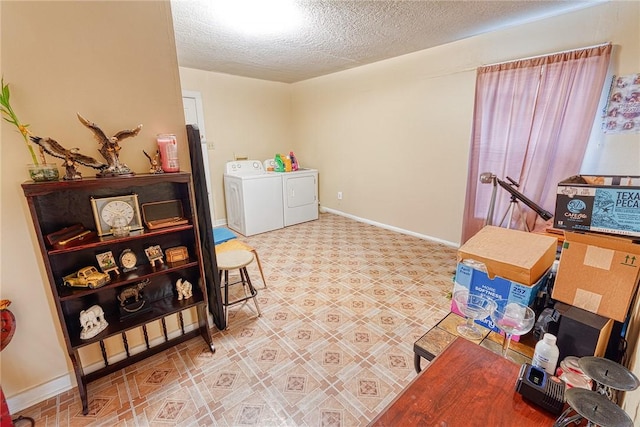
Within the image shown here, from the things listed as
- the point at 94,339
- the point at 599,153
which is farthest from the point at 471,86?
the point at 94,339

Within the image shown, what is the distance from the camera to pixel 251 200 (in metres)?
4.09

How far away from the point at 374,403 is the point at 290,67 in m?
4.06

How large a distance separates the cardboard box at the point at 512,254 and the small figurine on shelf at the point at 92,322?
1.94 meters

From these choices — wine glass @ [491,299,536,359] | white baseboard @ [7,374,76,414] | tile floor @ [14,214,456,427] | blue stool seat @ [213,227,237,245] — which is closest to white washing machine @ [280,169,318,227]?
tile floor @ [14,214,456,427]

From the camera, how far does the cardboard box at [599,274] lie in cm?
93

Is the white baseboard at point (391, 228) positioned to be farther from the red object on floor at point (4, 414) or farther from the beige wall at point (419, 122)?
the red object on floor at point (4, 414)

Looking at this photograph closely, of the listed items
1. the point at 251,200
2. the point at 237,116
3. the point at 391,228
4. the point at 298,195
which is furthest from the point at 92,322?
the point at 237,116

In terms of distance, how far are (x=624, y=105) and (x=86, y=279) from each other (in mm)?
3818

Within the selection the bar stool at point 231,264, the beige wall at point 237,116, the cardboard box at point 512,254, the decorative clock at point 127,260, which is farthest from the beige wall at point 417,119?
the decorative clock at point 127,260

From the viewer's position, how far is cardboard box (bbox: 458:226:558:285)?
3.57 ft

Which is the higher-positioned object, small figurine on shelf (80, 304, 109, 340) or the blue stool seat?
the blue stool seat

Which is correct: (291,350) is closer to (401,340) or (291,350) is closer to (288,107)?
(401,340)

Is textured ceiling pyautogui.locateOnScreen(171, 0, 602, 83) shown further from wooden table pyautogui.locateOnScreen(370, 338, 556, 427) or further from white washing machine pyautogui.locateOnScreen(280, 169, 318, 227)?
wooden table pyautogui.locateOnScreen(370, 338, 556, 427)

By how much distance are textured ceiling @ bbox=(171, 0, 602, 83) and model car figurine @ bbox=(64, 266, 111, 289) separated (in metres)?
1.90
